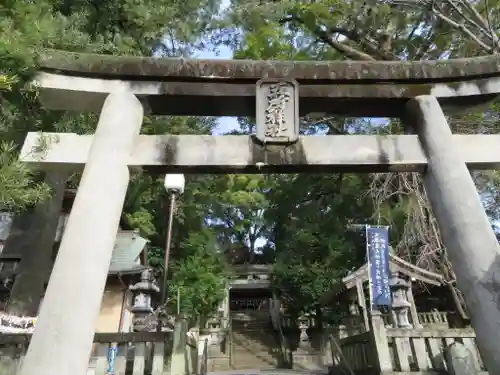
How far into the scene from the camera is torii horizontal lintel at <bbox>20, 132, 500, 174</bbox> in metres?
4.65

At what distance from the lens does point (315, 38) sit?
14031mm

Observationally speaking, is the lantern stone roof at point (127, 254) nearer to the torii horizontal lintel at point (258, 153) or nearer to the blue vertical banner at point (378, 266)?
the blue vertical banner at point (378, 266)

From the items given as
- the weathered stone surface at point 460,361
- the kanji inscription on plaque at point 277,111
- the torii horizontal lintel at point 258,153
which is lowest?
the weathered stone surface at point 460,361

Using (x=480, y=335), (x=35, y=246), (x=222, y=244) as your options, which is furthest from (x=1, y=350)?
(x=222, y=244)

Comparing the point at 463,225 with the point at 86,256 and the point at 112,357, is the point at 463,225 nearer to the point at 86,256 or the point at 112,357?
the point at 86,256

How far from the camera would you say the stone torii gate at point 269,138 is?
160 inches

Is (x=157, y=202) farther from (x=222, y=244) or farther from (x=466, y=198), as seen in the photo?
(x=466, y=198)

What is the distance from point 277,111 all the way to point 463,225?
233 cm

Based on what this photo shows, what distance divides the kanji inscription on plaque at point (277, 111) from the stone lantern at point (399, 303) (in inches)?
203

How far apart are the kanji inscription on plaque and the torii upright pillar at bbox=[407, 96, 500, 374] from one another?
5.04 ft

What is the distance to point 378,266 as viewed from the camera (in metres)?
10.2

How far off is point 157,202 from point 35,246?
10.0 m

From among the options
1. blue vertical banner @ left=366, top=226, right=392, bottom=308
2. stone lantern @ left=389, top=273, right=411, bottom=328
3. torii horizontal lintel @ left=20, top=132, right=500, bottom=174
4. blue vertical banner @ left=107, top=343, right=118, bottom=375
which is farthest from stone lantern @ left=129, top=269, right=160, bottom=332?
blue vertical banner @ left=366, top=226, right=392, bottom=308

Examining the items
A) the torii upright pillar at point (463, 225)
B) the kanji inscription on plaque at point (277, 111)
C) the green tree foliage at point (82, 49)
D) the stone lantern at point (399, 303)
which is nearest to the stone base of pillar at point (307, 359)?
Result: the green tree foliage at point (82, 49)
